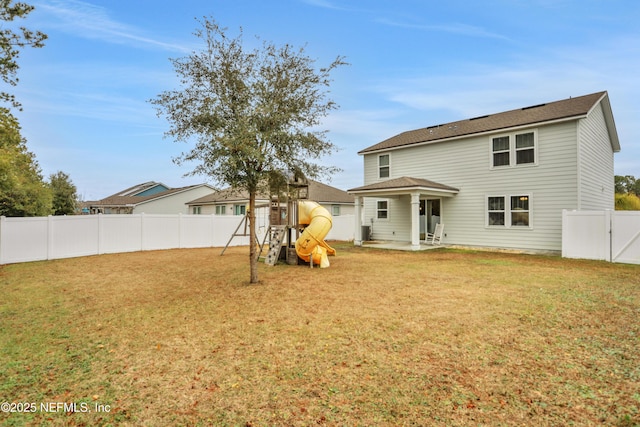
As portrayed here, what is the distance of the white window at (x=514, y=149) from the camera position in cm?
1400

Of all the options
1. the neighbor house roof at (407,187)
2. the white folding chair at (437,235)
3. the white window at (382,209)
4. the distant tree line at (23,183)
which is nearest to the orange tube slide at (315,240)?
the neighbor house roof at (407,187)

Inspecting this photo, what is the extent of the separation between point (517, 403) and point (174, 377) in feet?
11.1

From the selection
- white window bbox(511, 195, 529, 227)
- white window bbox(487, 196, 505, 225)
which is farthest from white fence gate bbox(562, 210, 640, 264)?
white window bbox(487, 196, 505, 225)

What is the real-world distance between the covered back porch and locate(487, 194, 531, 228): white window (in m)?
1.87

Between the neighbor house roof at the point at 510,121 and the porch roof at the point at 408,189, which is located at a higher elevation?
the neighbor house roof at the point at 510,121

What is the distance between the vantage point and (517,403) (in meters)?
2.90

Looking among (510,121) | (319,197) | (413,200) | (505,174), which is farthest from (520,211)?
(319,197)

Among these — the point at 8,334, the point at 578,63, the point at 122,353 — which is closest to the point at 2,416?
the point at 122,353

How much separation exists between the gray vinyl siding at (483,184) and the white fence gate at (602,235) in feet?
3.24

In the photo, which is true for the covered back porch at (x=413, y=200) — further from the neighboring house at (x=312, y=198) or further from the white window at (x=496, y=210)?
the neighboring house at (x=312, y=198)

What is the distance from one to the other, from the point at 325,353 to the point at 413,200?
12.1 meters

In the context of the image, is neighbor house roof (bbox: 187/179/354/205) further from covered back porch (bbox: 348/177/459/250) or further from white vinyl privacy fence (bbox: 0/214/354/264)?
covered back porch (bbox: 348/177/459/250)

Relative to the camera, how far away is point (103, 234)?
14.7 metres

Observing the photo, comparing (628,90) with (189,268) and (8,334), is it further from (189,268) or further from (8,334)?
(8,334)
